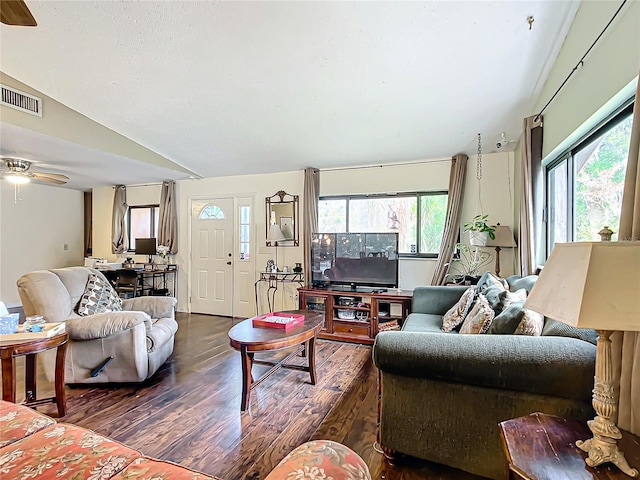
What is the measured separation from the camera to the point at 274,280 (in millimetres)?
Answer: 4938

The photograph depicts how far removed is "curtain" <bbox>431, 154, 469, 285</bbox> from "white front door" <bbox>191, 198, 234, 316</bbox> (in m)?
3.24

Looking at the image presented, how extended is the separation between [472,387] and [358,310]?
2.45 metres

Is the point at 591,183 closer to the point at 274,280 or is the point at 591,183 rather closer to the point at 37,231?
the point at 274,280

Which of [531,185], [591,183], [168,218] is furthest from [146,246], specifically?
[591,183]

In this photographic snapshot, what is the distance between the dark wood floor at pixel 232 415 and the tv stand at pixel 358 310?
674 millimetres

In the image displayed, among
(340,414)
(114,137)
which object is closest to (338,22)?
(340,414)

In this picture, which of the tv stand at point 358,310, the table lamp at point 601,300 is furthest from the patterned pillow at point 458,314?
the table lamp at point 601,300

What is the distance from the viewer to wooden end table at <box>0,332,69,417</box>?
1885mm

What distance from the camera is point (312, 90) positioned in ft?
9.67

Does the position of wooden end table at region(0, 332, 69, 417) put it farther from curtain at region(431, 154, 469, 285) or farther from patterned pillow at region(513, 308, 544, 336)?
curtain at region(431, 154, 469, 285)

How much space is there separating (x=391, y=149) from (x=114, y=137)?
3460 millimetres

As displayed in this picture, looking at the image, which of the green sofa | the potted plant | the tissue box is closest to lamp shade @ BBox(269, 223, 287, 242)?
the potted plant

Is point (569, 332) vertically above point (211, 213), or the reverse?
point (211, 213)

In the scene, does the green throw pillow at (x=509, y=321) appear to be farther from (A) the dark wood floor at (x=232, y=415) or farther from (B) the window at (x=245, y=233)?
(B) the window at (x=245, y=233)
